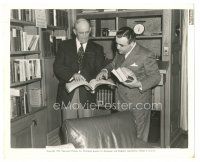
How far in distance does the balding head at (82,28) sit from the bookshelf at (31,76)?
53 cm

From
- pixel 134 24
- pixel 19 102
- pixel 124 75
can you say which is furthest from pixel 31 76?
pixel 134 24

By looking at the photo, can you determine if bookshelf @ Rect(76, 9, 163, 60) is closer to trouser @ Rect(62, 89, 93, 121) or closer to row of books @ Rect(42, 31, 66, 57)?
row of books @ Rect(42, 31, 66, 57)

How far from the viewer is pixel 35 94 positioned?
11.8ft

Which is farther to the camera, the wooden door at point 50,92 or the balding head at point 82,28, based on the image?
the wooden door at point 50,92

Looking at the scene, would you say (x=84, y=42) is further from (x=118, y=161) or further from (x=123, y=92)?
(x=118, y=161)

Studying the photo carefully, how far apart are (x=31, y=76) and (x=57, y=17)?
36.3 inches

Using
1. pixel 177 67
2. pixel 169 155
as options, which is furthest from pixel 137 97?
pixel 177 67

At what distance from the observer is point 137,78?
2836mm

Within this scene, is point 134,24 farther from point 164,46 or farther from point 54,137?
point 54,137

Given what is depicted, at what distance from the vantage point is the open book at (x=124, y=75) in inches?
108

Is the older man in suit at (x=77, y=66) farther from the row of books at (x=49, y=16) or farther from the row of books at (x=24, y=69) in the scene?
the row of books at (x=49, y=16)

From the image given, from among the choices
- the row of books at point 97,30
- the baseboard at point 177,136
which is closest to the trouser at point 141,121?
the baseboard at point 177,136
